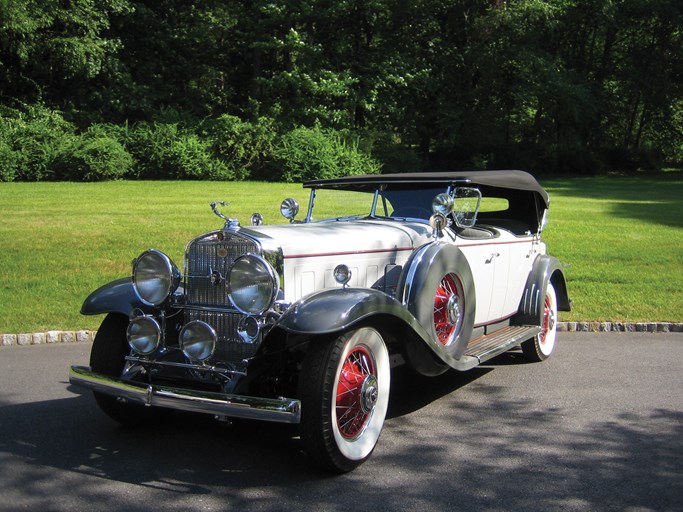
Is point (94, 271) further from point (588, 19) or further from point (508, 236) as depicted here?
point (588, 19)

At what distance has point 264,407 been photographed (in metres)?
4.21

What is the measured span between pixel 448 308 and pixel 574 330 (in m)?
3.83

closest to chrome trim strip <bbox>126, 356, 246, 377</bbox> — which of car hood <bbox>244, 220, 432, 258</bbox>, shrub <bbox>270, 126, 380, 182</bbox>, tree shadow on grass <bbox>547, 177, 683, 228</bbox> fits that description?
car hood <bbox>244, 220, 432, 258</bbox>

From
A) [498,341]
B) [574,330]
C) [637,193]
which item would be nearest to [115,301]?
[498,341]

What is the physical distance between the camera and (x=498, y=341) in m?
6.51

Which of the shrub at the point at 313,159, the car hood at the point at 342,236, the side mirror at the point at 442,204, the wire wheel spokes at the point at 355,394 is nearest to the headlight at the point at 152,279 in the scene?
the car hood at the point at 342,236

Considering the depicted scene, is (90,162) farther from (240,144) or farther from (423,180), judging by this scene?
(423,180)

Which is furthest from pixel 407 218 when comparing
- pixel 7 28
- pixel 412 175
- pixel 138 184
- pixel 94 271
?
pixel 7 28

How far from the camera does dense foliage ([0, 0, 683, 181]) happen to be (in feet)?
88.3

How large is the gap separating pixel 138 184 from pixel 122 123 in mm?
7999

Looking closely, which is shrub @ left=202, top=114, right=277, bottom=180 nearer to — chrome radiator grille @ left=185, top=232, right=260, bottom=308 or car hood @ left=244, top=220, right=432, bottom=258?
car hood @ left=244, top=220, right=432, bottom=258

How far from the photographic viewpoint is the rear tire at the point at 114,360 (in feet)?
17.2

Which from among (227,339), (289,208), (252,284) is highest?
(289,208)

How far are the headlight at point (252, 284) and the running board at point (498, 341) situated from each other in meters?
1.93
